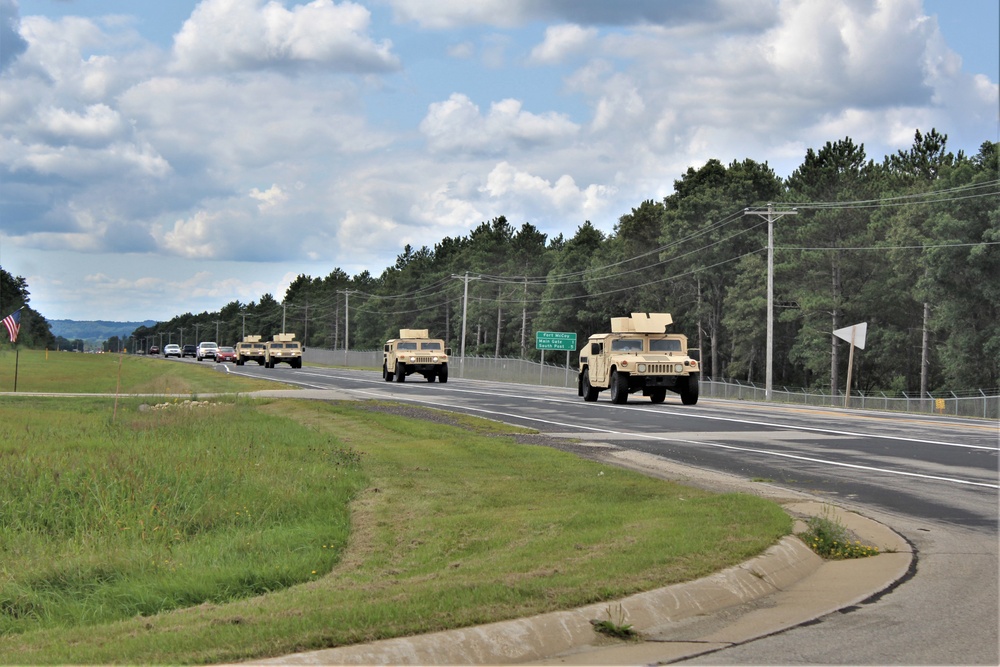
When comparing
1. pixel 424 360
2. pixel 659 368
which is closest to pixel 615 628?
pixel 659 368

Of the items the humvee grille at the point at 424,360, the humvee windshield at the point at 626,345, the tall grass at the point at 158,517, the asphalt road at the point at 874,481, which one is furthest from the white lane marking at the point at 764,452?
the humvee grille at the point at 424,360

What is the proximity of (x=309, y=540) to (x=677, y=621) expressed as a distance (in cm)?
384

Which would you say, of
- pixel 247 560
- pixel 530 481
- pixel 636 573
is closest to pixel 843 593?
pixel 636 573

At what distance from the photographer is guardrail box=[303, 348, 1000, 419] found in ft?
137

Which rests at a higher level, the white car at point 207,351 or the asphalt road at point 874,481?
the white car at point 207,351

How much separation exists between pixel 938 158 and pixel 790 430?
65.3 meters

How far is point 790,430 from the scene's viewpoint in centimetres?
2261

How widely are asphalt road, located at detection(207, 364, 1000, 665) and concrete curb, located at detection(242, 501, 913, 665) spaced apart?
231 mm

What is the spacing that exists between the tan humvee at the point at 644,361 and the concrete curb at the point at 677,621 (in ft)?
76.9

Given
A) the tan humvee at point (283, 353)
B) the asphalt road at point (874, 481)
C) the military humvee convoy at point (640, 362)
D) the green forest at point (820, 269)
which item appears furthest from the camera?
the tan humvee at point (283, 353)

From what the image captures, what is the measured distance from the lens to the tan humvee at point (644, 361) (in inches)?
1265

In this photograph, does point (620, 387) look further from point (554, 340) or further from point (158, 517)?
point (554, 340)

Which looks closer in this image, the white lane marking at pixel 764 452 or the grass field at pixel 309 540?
the grass field at pixel 309 540

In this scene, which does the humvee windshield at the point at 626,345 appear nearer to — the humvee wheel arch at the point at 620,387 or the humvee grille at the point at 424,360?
the humvee wheel arch at the point at 620,387
